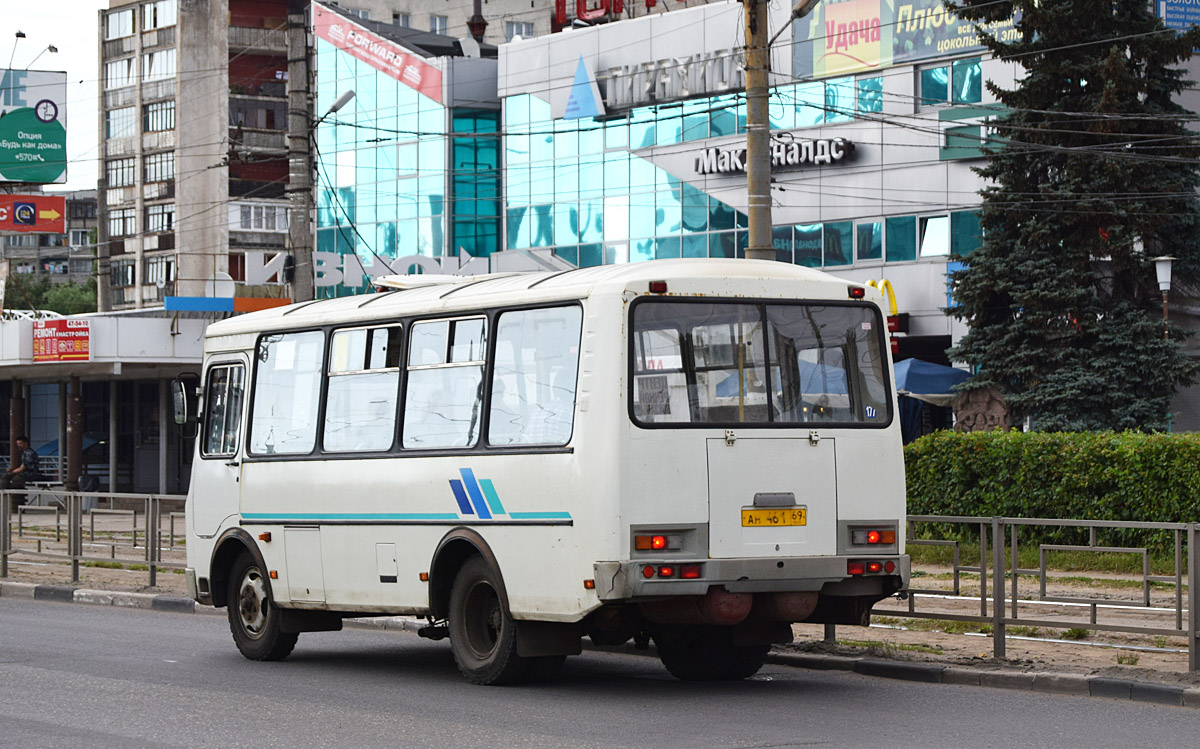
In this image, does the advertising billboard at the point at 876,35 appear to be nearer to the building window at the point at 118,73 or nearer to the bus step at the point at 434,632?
the bus step at the point at 434,632

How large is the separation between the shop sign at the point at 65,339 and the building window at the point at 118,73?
5659cm

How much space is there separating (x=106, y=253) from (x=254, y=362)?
3543 inches

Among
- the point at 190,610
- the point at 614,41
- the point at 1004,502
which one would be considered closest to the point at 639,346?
the point at 190,610

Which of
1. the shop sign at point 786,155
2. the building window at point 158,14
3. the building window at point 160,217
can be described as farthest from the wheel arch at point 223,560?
the building window at point 158,14

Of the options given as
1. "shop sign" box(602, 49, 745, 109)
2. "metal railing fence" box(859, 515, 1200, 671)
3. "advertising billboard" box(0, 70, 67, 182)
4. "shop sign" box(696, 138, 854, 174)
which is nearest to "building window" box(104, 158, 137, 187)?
"advertising billboard" box(0, 70, 67, 182)

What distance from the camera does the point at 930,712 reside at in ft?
35.9

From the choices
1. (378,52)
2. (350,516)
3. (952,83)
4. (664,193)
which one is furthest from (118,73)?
(350,516)

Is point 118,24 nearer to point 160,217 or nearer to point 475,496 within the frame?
point 160,217

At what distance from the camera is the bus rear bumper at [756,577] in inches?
435

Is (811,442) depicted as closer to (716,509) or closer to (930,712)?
(716,509)

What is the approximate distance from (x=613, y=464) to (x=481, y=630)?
204cm

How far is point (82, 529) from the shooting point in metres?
23.4

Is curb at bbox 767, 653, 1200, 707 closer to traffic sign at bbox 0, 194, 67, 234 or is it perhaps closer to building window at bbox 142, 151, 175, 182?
traffic sign at bbox 0, 194, 67, 234

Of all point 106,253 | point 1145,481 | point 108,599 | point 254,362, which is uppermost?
point 106,253
